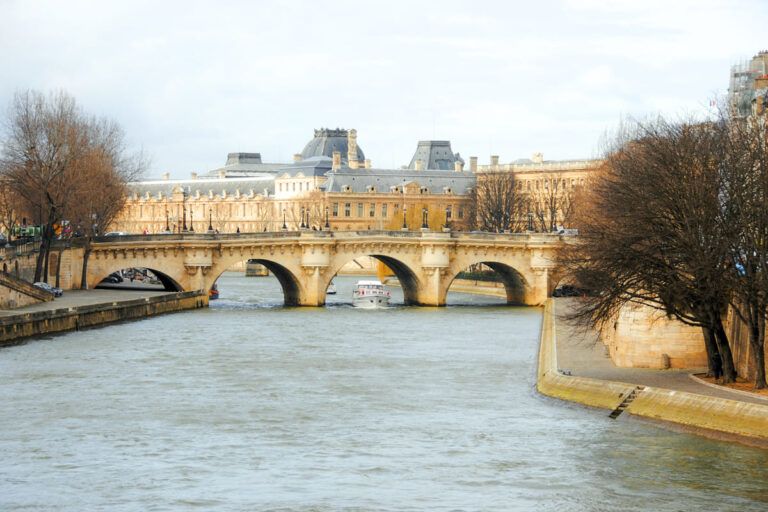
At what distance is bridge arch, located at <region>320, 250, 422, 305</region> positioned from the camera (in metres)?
101

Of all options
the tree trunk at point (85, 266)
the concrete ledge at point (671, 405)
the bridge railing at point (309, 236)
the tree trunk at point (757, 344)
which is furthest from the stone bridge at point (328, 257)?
the tree trunk at point (757, 344)

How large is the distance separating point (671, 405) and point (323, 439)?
978 centimetres

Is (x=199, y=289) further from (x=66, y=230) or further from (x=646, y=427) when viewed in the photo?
(x=646, y=427)

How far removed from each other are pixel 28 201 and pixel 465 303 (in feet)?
105

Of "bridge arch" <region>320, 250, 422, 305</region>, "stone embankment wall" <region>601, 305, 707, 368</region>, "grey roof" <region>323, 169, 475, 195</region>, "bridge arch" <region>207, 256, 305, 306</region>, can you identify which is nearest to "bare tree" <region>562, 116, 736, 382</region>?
"stone embankment wall" <region>601, 305, 707, 368</region>

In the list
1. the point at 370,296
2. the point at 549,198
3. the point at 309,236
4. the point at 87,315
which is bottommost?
the point at 87,315

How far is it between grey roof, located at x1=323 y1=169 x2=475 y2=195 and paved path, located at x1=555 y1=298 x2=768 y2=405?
388ft

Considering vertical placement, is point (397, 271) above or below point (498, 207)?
below

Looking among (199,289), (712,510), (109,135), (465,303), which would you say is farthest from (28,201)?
(712,510)

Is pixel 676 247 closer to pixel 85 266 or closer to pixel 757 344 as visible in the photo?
pixel 757 344

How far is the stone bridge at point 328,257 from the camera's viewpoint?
9519 cm

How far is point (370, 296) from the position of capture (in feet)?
338

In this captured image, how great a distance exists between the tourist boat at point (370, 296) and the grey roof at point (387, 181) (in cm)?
8044

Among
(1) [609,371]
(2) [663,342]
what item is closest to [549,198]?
(2) [663,342]
